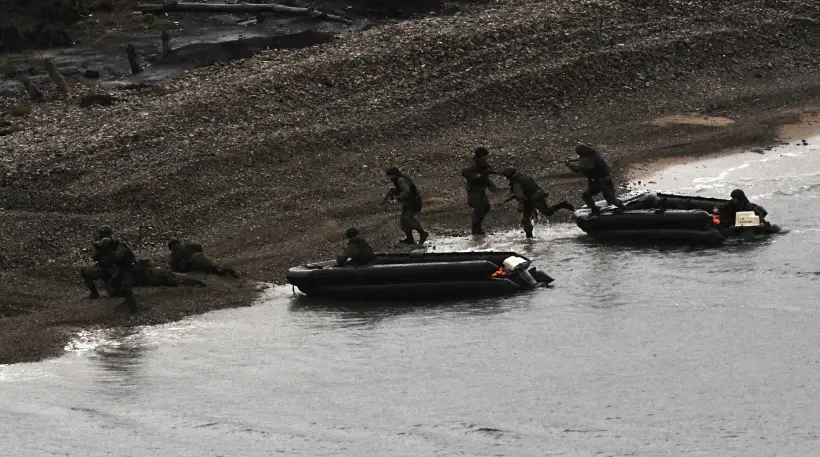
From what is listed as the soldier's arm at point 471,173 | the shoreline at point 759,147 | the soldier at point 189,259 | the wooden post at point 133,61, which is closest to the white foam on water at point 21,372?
the soldier at point 189,259

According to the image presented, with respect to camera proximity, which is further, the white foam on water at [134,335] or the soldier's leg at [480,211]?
the soldier's leg at [480,211]

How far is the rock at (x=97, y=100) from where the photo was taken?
1553 inches

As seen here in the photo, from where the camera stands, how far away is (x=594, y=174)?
31.0 meters

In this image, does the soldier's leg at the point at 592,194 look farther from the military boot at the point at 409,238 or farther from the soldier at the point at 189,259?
the soldier at the point at 189,259

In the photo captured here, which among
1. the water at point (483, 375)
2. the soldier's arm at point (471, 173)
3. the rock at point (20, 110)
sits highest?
the rock at point (20, 110)

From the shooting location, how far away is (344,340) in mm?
26453

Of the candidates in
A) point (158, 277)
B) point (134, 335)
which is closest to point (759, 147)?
point (158, 277)

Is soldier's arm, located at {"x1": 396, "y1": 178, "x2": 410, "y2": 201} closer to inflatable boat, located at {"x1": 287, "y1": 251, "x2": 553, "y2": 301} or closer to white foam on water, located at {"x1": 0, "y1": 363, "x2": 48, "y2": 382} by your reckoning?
inflatable boat, located at {"x1": 287, "y1": 251, "x2": 553, "y2": 301}

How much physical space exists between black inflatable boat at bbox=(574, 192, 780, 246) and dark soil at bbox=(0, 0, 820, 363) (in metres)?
2.53

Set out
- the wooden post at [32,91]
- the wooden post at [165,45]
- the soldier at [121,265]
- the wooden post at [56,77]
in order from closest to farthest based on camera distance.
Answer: the soldier at [121,265] < the wooden post at [32,91] < the wooden post at [56,77] < the wooden post at [165,45]

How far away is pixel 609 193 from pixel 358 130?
8532 mm

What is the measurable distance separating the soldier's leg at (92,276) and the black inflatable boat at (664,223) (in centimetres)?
968

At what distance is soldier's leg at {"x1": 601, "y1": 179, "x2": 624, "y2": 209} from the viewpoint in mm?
31078

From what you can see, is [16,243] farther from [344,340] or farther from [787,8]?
[787,8]
